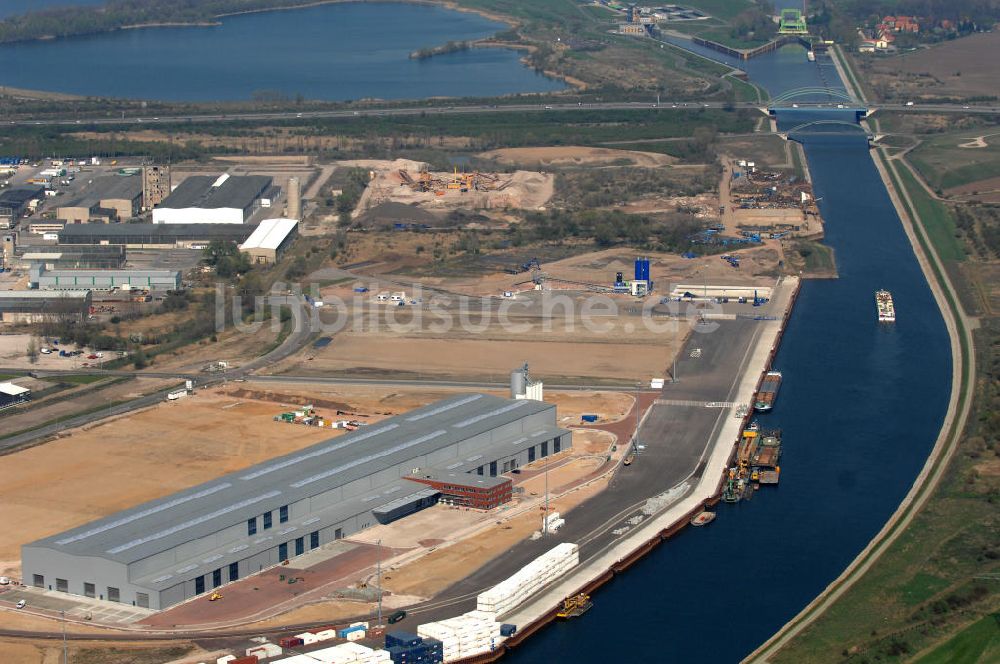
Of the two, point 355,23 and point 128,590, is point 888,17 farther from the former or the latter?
point 128,590

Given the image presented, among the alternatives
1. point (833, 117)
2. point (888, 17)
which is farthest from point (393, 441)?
point (888, 17)

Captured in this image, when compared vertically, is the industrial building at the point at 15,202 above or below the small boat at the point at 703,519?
above

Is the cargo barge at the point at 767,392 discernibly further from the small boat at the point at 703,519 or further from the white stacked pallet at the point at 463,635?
the white stacked pallet at the point at 463,635

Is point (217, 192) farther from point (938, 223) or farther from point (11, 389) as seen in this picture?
point (938, 223)

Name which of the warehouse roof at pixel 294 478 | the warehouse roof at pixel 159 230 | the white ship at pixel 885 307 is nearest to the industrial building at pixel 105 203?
the warehouse roof at pixel 159 230

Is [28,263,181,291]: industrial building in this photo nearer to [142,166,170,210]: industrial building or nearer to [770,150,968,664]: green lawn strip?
[142,166,170,210]: industrial building

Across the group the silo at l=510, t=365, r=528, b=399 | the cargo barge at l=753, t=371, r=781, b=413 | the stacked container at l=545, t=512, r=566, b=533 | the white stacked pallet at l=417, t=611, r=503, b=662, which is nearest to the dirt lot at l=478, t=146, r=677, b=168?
the cargo barge at l=753, t=371, r=781, b=413
